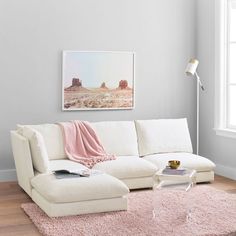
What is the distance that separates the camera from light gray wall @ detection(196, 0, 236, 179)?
22.0 feet

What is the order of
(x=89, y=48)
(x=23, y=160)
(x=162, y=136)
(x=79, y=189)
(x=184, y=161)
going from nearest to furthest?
(x=79, y=189) → (x=23, y=160) → (x=184, y=161) → (x=162, y=136) → (x=89, y=48)

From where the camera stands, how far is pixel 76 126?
603 cm

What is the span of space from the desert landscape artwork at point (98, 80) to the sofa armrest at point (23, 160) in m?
1.12

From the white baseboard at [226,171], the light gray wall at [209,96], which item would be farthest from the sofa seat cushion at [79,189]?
the light gray wall at [209,96]

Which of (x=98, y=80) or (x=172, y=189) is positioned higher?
(x=98, y=80)

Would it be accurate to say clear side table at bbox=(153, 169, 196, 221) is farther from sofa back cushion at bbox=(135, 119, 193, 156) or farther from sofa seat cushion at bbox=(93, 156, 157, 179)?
sofa back cushion at bbox=(135, 119, 193, 156)

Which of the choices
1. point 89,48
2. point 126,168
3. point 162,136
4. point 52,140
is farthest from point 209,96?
point 52,140

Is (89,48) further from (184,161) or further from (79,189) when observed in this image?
(79,189)

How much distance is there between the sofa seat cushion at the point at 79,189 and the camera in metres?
4.61

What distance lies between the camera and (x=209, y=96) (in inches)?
276

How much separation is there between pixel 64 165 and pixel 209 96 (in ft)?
8.19

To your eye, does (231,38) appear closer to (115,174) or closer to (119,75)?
(119,75)

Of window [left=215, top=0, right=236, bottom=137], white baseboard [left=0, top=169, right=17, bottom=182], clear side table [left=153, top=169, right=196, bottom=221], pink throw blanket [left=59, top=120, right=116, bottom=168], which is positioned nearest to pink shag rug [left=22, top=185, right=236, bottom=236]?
clear side table [left=153, top=169, right=196, bottom=221]

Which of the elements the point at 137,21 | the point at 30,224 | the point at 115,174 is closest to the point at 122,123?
the point at 115,174
